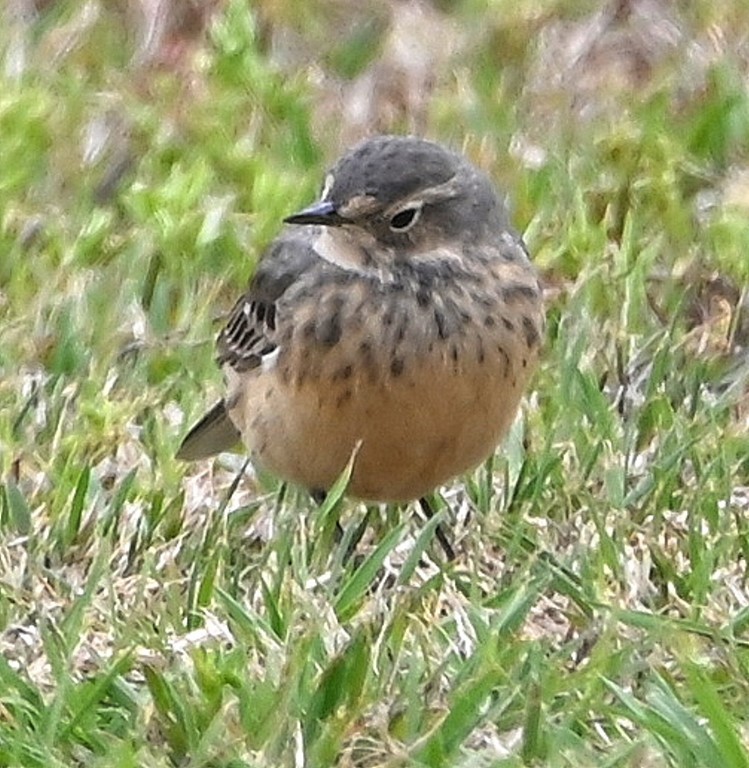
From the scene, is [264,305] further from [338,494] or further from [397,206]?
[338,494]

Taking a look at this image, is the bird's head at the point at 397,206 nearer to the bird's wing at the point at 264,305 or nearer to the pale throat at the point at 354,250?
the pale throat at the point at 354,250

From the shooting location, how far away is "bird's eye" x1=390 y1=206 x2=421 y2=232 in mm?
5797

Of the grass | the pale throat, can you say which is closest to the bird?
the pale throat

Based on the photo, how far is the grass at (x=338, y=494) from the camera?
188 inches

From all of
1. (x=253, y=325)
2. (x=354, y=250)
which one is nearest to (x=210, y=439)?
(x=253, y=325)

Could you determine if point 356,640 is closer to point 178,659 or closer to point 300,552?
point 178,659

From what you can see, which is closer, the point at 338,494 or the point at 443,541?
the point at 338,494

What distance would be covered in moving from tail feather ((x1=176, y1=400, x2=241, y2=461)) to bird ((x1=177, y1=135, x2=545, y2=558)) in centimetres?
20

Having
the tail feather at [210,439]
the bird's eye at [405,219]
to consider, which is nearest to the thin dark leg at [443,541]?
the tail feather at [210,439]

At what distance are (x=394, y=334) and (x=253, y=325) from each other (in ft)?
1.94

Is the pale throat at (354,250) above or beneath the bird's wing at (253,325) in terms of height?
above

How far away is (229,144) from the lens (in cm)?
781

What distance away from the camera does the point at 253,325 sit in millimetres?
6172

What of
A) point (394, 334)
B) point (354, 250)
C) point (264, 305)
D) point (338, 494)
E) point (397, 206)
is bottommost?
point (338, 494)
